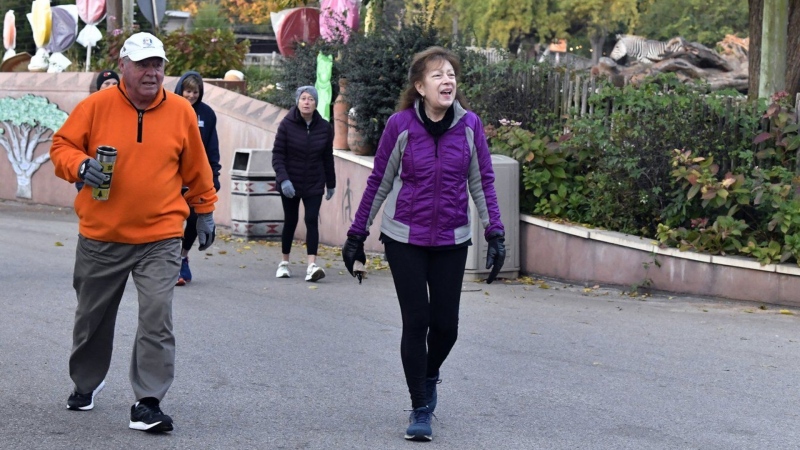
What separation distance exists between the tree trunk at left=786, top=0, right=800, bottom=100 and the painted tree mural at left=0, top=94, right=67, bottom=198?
11877mm

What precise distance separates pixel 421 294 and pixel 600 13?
155 feet

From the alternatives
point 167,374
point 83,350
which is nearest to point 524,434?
point 167,374

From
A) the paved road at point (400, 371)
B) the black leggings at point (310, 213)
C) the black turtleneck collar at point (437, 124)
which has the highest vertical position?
the black turtleneck collar at point (437, 124)

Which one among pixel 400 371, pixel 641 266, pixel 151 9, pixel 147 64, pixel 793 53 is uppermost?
pixel 151 9

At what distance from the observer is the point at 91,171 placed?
555 centimetres

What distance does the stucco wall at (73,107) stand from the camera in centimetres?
1695

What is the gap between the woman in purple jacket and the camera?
579 centimetres

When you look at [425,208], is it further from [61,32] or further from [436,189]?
[61,32]

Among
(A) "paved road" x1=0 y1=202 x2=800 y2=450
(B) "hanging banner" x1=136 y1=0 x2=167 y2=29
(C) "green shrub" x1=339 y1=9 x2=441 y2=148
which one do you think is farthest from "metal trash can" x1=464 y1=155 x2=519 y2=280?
(B) "hanging banner" x1=136 y1=0 x2=167 y2=29

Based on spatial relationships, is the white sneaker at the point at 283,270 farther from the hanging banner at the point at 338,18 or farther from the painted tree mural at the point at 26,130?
the painted tree mural at the point at 26,130

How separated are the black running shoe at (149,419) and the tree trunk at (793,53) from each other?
987 centimetres

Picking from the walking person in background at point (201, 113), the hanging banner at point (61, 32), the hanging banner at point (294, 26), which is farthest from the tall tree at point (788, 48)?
the hanging banner at point (61, 32)

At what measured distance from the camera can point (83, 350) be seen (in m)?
6.11

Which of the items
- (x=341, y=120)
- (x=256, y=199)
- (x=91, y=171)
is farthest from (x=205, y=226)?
(x=256, y=199)
